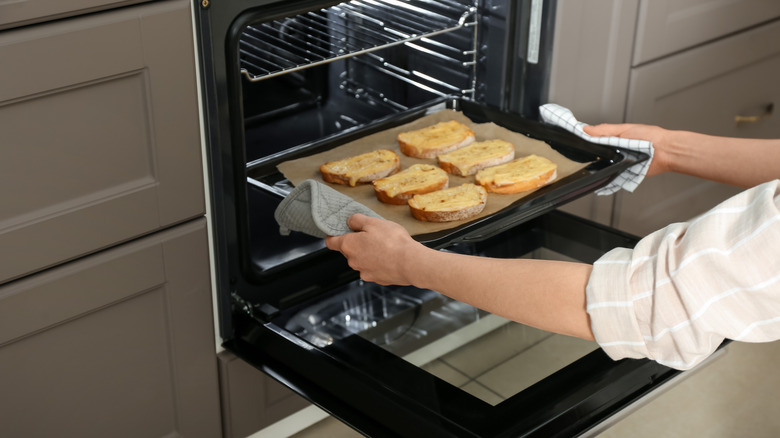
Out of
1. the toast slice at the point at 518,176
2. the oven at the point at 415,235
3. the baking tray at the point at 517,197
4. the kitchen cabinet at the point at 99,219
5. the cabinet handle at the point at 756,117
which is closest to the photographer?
the kitchen cabinet at the point at 99,219

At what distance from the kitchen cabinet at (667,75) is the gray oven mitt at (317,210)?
64cm

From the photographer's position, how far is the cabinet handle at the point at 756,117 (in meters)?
2.06

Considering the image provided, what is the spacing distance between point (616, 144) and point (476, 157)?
24cm

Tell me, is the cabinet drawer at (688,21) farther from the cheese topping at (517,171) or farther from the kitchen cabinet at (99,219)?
the kitchen cabinet at (99,219)

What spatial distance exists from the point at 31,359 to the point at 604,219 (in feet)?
4.03

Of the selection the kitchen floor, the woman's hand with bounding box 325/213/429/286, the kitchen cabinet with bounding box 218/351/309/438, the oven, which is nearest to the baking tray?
the oven

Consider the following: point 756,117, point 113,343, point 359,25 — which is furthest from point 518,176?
point 756,117

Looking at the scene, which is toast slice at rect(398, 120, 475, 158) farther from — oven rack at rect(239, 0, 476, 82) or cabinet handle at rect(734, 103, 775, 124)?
cabinet handle at rect(734, 103, 775, 124)

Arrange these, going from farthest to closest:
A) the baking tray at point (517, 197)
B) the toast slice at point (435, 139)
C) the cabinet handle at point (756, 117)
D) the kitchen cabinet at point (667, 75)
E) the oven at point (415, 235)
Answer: the cabinet handle at point (756, 117) < the kitchen cabinet at point (667, 75) < the toast slice at point (435, 139) < the baking tray at point (517, 197) < the oven at point (415, 235)

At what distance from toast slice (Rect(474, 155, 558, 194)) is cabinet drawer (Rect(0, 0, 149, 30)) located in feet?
2.09

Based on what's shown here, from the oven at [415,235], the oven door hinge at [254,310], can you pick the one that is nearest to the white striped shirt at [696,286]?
the oven at [415,235]

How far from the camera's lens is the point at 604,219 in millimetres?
1906

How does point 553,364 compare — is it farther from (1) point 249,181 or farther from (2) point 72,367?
(2) point 72,367

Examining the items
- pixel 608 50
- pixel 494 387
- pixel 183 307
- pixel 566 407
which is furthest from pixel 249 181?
pixel 608 50
